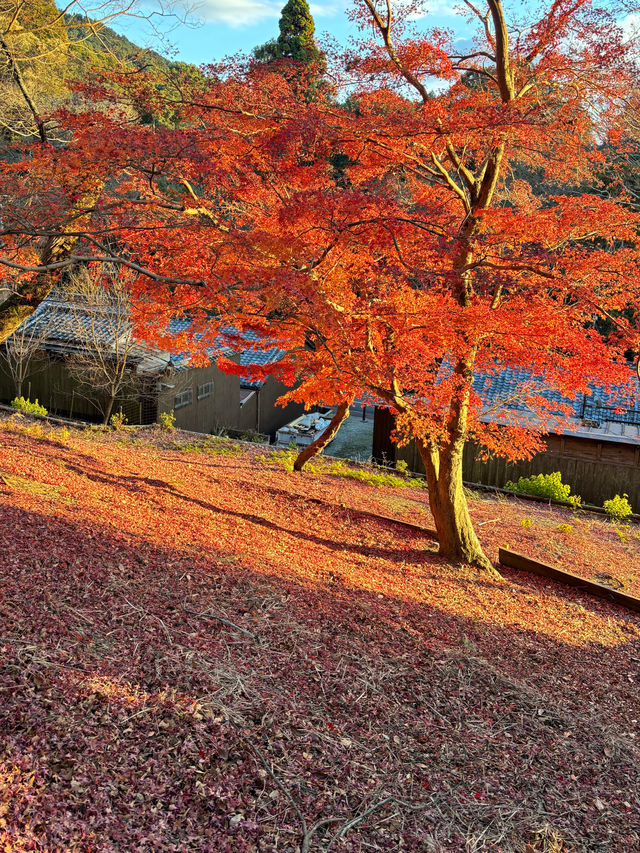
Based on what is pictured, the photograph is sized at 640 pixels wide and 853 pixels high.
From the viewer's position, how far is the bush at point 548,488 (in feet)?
55.0

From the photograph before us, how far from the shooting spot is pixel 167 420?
18.3m

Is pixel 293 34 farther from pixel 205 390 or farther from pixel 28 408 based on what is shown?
pixel 28 408

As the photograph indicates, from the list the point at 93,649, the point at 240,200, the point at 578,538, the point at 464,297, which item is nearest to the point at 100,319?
the point at 240,200

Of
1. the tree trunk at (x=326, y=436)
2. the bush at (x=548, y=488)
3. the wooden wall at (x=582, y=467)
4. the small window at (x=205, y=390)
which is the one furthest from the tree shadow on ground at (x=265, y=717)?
the small window at (x=205, y=390)

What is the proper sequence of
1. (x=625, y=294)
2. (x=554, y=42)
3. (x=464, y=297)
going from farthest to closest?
1. (x=625, y=294)
2. (x=464, y=297)
3. (x=554, y=42)

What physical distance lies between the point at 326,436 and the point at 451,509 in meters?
4.92

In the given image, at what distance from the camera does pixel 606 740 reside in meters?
5.29

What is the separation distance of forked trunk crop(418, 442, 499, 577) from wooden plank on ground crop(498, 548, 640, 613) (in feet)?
1.63

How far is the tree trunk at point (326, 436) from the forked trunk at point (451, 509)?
3985mm

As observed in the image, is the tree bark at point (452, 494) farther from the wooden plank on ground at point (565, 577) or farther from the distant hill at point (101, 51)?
the distant hill at point (101, 51)

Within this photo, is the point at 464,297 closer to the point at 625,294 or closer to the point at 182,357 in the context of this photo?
the point at 625,294

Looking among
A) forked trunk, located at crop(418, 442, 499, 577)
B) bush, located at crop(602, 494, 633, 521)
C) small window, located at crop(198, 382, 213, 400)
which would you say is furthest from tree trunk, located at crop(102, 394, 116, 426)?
bush, located at crop(602, 494, 633, 521)

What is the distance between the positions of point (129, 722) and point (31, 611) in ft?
4.94

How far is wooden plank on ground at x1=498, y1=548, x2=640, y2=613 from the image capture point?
355 inches
